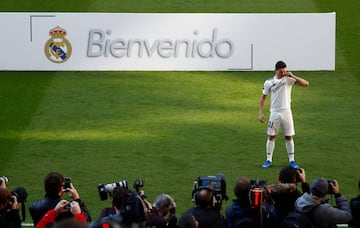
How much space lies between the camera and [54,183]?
10.3m

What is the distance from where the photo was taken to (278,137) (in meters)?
18.5

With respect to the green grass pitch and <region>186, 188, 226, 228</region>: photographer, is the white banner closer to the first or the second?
the green grass pitch

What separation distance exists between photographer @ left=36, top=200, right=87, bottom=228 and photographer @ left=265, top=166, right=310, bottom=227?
2256mm


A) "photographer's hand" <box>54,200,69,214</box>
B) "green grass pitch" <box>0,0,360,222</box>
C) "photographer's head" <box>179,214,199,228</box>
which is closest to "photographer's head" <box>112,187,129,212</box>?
"photographer's hand" <box>54,200,69,214</box>

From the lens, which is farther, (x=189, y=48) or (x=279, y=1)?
(x=279, y=1)

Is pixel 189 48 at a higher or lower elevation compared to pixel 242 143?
higher

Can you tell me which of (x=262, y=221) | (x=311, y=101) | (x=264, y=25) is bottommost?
(x=262, y=221)

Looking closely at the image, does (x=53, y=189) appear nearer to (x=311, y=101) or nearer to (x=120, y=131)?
(x=120, y=131)

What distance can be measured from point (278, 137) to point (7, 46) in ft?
25.6

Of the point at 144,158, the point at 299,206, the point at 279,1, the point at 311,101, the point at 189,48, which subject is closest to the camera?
the point at 299,206

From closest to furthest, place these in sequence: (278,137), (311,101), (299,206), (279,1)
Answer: (299,206) < (278,137) < (311,101) < (279,1)

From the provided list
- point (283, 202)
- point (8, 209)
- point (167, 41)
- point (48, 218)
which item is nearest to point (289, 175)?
point (283, 202)

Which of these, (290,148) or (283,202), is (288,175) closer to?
(283,202)

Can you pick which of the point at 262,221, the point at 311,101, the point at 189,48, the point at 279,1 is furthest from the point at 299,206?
the point at 279,1
